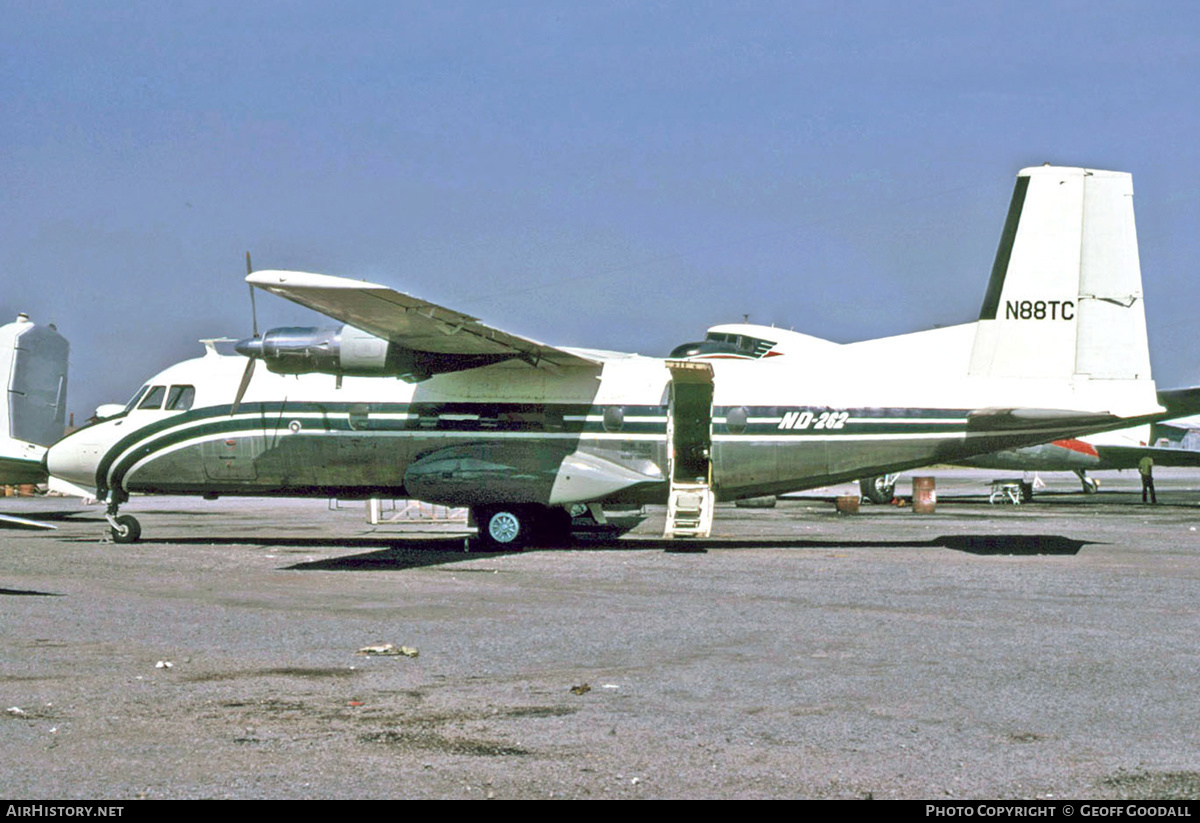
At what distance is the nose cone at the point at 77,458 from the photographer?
21.4 meters

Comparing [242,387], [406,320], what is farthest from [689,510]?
[242,387]

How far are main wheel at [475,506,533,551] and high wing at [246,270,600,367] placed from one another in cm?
257

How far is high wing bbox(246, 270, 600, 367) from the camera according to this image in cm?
1565

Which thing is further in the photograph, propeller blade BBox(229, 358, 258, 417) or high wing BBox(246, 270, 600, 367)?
propeller blade BBox(229, 358, 258, 417)

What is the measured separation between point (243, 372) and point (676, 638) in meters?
12.8

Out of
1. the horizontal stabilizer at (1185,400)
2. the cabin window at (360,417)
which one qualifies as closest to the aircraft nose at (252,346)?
the cabin window at (360,417)

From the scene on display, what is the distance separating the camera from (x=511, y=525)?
19.9m

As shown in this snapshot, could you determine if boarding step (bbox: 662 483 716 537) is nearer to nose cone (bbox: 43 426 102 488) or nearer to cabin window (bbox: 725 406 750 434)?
cabin window (bbox: 725 406 750 434)

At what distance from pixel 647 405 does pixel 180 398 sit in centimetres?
852

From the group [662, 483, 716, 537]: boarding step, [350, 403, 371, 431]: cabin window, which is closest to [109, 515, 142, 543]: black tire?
[350, 403, 371, 431]: cabin window

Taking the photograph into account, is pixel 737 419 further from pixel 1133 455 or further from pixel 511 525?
pixel 1133 455

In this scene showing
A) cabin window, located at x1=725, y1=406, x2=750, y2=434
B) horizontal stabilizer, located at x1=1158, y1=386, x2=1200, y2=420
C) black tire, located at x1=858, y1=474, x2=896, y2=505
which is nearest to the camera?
cabin window, located at x1=725, y1=406, x2=750, y2=434

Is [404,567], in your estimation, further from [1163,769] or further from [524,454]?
[1163,769]

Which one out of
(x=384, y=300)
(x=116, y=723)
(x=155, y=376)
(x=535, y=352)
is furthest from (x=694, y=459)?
(x=116, y=723)
